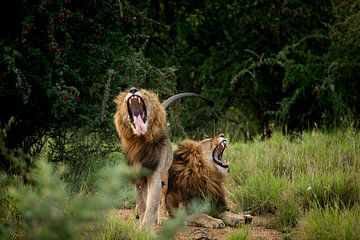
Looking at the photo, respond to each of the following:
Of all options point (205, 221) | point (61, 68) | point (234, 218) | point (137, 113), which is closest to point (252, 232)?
point (234, 218)

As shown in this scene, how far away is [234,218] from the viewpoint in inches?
237

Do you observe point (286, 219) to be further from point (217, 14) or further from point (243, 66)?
point (217, 14)

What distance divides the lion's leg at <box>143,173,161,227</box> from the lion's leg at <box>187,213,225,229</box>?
0.36 metres

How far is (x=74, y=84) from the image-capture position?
8.03m

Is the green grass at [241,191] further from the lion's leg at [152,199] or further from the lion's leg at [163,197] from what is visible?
the lion's leg at [163,197]

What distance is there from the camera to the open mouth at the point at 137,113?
585 centimetres

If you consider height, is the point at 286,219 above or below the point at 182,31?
below

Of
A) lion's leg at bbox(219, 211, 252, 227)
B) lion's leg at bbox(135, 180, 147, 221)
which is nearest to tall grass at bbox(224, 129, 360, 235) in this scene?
lion's leg at bbox(219, 211, 252, 227)

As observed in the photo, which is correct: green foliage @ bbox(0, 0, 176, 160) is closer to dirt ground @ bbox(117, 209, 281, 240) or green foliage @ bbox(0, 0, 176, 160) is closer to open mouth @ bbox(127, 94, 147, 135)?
open mouth @ bbox(127, 94, 147, 135)

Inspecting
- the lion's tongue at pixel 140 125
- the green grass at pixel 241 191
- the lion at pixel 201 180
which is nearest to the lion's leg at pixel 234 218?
the lion at pixel 201 180

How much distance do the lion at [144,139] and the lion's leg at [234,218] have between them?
561 millimetres

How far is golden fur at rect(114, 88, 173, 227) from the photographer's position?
230 inches

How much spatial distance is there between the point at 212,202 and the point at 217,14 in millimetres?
7083

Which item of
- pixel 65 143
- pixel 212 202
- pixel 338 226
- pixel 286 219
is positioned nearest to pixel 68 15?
pixel 65 143
